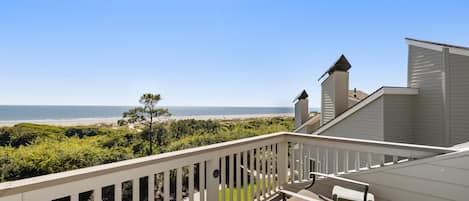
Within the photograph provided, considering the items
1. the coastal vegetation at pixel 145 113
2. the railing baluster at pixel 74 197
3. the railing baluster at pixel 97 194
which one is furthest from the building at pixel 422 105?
the coastal vegetation at pixel 145 113

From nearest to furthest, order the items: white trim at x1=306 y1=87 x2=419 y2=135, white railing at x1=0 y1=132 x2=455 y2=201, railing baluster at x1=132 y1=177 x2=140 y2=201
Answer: white railing at x1=0 y1=132 x2=455 y2=201
railing baluster at x1=132 y1=177 x2=140 y2=201
white trim at x1=306 y1=87 x2=419 y2=135

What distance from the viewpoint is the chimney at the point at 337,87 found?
22.7 feet

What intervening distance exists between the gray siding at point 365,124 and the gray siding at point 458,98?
4.30 feet

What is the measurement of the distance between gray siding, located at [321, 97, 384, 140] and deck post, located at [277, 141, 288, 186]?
366 centimetres

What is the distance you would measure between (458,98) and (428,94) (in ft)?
1.93

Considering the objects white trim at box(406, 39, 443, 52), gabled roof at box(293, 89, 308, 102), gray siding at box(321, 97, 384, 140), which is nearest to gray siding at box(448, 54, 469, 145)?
white trim at box(406, 39, 443, 52)

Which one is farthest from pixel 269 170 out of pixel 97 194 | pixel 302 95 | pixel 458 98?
pixel 302 95

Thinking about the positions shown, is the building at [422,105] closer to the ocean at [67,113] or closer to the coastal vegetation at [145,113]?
the coastal vegetation at [145,113]

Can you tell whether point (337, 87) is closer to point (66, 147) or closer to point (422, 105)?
point (422, 105)

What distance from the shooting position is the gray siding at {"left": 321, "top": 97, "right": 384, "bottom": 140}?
5.82 meters

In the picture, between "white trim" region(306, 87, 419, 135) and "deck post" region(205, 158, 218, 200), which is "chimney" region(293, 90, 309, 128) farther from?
"deck post" region(205, 158, 218, 200)

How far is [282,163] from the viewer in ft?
10.6

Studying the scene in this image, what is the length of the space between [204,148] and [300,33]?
7.97 m

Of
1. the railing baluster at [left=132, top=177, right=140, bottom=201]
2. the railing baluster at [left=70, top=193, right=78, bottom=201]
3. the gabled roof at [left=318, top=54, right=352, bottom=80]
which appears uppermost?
the gabled roof at [left=318, top=54, right=352, bottom=80]
